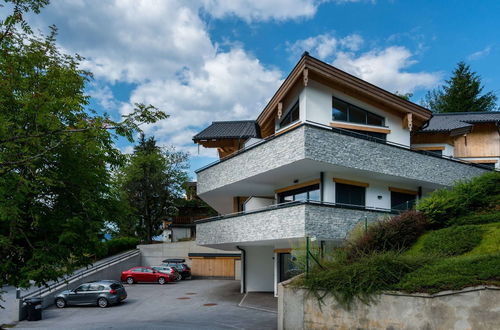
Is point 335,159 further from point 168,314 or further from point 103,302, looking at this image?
point 103,302

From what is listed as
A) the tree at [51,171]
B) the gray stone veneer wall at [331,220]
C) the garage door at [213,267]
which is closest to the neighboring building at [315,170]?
the gray stone veneer wall at [331,220]

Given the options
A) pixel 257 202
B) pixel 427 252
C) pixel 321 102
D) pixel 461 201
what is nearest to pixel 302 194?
pixel 257 202

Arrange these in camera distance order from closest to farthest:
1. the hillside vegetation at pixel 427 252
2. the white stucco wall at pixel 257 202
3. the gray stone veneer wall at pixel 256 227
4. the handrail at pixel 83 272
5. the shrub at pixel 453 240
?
the hillside vegetation at pixel 427 252, the shrub at pixel 453 240, the gray stone veneer wall at pixel 256 227, the handrail at pixel 83 272, the white stucco wall at pixel 257 202

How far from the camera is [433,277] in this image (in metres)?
11.6

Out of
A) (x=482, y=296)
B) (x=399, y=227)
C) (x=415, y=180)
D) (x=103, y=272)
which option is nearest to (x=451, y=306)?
(x=482, y=296)

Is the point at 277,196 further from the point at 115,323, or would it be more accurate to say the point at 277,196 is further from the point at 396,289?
→ the point at 396,289

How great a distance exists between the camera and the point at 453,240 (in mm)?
14680

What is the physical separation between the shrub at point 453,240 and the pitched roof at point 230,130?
13.8 meters

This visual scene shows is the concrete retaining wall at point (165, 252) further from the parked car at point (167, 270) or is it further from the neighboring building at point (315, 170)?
the neighboring building at point (315, 170)

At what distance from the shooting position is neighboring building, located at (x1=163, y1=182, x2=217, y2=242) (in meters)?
49.1

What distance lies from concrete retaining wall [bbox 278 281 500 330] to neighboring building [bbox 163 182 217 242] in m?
34.6

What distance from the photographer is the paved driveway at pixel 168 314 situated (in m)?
17.1

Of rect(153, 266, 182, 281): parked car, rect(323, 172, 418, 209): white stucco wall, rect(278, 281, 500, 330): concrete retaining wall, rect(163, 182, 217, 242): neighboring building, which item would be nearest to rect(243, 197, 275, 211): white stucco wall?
rect(323, 172, 418, 209): white stucco wall

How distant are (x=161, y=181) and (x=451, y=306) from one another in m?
40.9
